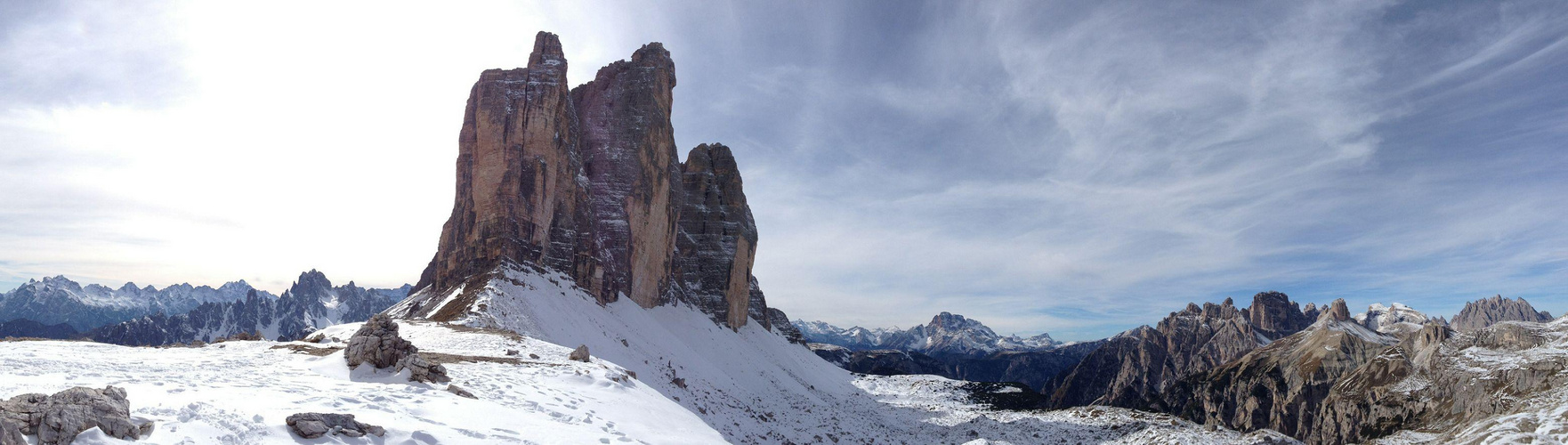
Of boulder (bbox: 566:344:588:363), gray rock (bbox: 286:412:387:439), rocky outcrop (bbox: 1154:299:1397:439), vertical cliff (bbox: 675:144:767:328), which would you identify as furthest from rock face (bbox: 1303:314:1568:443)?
vertical cliff (bbox: 675:144:767:328)

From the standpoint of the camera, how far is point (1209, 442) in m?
29.2

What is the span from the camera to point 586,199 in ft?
188

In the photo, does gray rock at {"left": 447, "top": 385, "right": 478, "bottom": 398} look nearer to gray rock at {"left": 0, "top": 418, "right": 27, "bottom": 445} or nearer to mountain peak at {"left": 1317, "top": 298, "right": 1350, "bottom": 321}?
gray rock at {"left": 0, "top": 418, "right": 27, "bottom": 445}

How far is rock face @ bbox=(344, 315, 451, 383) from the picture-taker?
589 inches

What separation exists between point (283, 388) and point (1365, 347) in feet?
462

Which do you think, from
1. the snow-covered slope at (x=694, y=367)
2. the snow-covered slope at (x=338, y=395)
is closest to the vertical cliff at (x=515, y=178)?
the snow-covered slope at (x=694, y=367)

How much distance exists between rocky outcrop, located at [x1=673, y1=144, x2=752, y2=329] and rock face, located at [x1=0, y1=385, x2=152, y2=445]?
7312 centimetres

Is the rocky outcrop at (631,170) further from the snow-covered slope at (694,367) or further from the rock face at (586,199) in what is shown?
the snow-covered slope at (694,367)

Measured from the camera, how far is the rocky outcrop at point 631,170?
201 ft

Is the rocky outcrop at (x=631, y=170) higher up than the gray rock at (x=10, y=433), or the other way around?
the rocky outcrop at (x=631, y=170)

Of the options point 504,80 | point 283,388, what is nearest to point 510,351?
point 283,388

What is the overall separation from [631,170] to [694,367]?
26255 mm

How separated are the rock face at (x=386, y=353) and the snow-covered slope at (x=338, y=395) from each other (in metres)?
0.35

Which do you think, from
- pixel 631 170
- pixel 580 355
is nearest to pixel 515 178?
pixel 631 170
